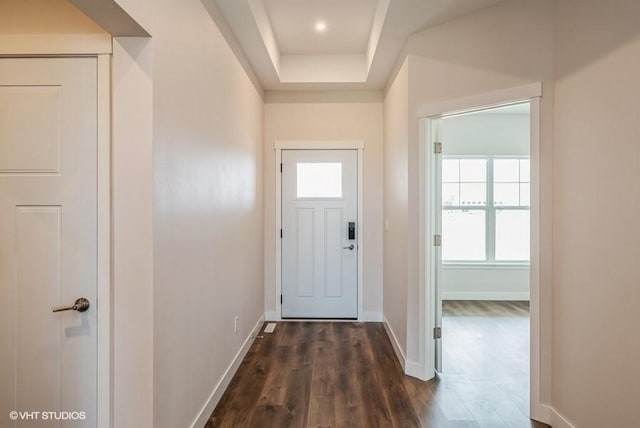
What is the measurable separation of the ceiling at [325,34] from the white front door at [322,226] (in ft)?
2.91

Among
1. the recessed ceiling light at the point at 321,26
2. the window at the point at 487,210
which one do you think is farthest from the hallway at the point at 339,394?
the recessed ceiling light at the point at 321,26

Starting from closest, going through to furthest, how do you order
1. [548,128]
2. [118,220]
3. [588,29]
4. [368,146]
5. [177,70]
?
[118,220]
[177,70]
[588,29]
[548,128]
[368,146]

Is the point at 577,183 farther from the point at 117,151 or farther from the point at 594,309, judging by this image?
the point at 117,151

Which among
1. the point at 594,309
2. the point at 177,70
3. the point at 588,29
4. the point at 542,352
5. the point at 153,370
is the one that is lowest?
the point at 542,352

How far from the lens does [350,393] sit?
2.45 metres

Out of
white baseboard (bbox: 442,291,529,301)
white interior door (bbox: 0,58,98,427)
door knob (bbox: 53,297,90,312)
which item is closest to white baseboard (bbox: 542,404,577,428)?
white interior door (bbox: 0,58,98,427)

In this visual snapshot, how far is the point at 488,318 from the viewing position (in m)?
4.17

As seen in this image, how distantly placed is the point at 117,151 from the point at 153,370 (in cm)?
99

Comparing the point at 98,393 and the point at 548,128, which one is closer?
the point at 98,393

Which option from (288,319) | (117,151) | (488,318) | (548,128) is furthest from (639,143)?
(288,319)

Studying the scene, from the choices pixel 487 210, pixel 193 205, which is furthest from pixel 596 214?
pixel 487 210

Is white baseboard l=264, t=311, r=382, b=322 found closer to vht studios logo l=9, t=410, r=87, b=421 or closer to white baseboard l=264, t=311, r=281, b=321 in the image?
white baseboard l=264, t=311, r=281, b=321

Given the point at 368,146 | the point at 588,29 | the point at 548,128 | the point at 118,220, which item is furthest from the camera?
the point at 368,146

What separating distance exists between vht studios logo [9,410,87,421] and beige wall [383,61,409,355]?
2.28 meters
